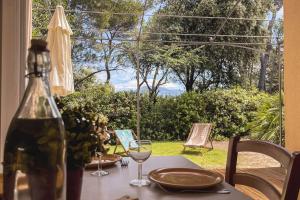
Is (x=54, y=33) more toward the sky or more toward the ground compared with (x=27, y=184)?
more toward the sky

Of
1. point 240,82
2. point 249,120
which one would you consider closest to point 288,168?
point 249,120

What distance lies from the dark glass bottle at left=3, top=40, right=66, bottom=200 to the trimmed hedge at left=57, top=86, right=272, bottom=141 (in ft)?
24.3

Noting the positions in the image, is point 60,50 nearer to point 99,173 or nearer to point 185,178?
point 99,173

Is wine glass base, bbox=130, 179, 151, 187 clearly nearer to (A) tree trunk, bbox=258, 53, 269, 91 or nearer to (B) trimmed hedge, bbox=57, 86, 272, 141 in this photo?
(B) trimmed hedge, bbox=57, 86, 272, 141

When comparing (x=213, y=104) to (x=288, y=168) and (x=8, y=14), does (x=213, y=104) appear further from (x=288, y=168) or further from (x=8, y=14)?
(x=288, y=168)

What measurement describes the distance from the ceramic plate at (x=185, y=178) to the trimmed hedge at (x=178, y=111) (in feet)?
22.2

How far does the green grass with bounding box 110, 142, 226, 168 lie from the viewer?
635 cm

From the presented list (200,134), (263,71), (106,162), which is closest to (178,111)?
(200,134)

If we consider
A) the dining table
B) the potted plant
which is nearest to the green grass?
the dining table

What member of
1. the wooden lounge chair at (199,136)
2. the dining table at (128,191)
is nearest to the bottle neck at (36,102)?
the dining table at (128,191)

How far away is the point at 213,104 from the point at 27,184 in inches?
317

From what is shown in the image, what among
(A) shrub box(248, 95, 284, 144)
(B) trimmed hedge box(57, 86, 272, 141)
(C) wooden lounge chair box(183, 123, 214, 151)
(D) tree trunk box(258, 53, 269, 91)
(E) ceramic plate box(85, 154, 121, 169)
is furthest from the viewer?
(D) tree trunk box(258, 53, 269, 91)

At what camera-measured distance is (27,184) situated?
71 centimetres

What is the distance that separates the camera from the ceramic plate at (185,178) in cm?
121
